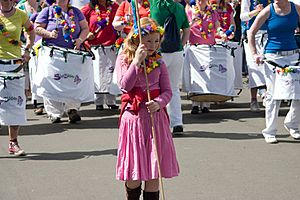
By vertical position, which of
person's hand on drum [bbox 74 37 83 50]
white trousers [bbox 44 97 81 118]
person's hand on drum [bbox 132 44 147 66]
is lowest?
white trousers [bbox 44 97 81 118]

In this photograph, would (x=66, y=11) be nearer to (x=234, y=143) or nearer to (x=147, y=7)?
(x=147, y=7)

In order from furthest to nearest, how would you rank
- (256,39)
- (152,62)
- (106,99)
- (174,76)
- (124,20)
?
(106,99)
(256,39)
(124,20)
(174,76)
(152,62)

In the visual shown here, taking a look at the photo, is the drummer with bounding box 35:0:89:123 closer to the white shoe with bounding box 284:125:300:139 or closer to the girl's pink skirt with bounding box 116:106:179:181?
the white shoe with bounding box 284:125:300:139

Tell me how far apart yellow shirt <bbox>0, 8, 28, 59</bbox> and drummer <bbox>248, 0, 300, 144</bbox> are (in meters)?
2.84

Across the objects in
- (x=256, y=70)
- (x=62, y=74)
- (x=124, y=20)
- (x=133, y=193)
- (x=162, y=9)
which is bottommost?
(x=133, y=193)

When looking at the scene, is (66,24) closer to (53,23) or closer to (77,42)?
(53,23)

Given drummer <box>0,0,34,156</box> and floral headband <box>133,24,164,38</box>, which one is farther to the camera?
drummer <box>0,0,34,156</box>

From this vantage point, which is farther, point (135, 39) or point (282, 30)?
point (282, 30)

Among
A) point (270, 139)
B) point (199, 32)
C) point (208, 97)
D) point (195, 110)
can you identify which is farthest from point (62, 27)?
point (270, 139)

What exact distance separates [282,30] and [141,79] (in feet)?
12.2

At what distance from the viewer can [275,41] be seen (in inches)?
330

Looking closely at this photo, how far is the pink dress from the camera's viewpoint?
196 inches

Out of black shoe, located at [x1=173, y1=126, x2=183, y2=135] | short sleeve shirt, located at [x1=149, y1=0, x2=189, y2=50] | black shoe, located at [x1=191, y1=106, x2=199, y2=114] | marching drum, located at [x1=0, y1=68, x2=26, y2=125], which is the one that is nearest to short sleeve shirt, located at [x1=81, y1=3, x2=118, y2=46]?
black shoe, located at [x1=191, y1=106, x2=199, y2=114]

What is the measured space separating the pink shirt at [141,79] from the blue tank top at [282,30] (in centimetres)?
348
